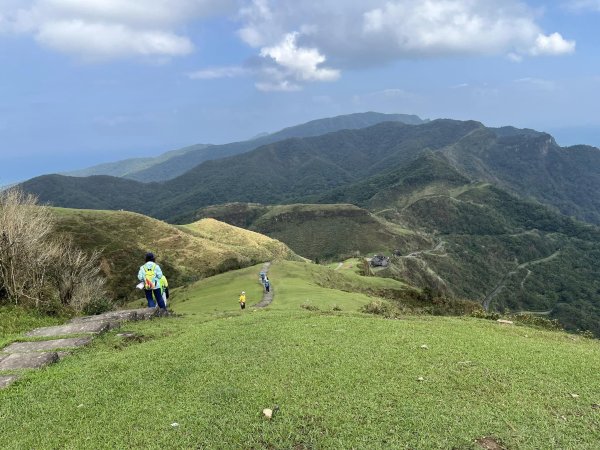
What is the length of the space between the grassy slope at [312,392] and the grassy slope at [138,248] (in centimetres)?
7548

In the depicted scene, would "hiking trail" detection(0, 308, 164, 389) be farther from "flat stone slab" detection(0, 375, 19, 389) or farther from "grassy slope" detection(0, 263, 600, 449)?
"grassy slope" detection(0, 263, 600, 449)

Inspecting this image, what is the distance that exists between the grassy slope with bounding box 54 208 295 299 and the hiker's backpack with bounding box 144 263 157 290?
68868 mm

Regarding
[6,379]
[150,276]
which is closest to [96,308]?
[150,276]

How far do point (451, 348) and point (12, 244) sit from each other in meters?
27.4

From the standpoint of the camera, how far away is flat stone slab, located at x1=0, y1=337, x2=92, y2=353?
1753 centimetres

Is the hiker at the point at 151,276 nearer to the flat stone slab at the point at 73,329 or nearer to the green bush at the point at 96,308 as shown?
the flat stone slab at the point at 73,329

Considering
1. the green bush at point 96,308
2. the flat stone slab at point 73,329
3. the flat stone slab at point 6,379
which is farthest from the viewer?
the green bush at point 96,308

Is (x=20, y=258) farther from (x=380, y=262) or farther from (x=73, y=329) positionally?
(x=380, y=262)

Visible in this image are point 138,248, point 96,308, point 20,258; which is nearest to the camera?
point 20,258

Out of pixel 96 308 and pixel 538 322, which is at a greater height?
pixel 96 308

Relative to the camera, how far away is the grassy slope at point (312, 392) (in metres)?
11.0

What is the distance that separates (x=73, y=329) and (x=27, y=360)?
3.88 meters

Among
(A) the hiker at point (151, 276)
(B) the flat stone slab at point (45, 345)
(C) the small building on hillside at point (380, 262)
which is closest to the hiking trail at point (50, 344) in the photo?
(B) the flat stone slab at point (45, 345)

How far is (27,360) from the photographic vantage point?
16.3 metres
